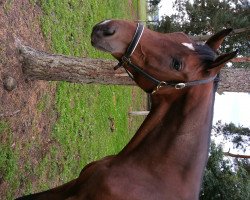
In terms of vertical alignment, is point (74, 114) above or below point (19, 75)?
below

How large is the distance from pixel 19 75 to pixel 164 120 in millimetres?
3560

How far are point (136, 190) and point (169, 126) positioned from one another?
30.7 inches

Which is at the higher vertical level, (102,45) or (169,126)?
(102,45)

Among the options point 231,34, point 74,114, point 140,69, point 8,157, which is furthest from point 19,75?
point 231,34

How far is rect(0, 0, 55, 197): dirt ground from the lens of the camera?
21.5 ft

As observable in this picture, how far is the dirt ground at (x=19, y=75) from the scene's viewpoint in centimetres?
655

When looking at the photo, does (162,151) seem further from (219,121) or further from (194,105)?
(219,121)

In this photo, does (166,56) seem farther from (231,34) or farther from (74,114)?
(231,34)

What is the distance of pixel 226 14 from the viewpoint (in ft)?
50.6

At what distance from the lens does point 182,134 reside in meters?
4.16

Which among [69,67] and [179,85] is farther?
[69,67]

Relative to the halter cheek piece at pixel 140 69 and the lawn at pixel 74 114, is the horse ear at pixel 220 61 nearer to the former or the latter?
the halter cheek piece at pixel 140 69

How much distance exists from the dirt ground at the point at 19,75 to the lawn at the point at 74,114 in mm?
240

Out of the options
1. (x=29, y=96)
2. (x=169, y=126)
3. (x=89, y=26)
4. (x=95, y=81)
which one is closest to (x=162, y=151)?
(x=169, y=126)
